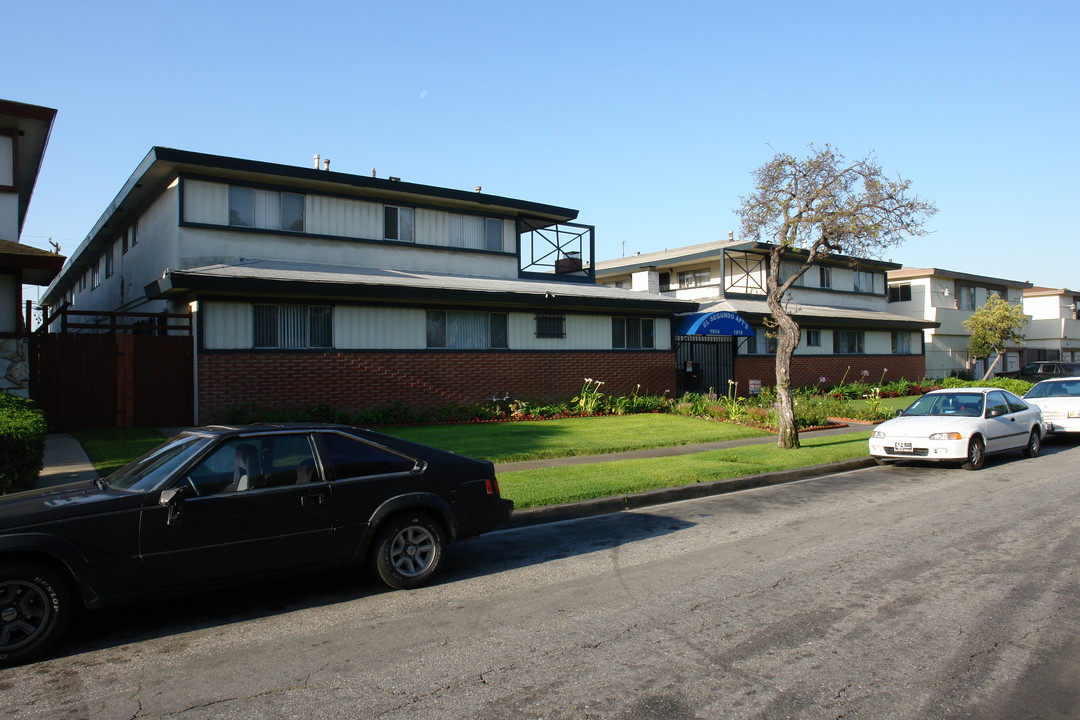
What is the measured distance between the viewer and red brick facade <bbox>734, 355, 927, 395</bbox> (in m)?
28.8

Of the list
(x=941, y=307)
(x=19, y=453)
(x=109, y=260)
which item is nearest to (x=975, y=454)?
(x=19, y=453)

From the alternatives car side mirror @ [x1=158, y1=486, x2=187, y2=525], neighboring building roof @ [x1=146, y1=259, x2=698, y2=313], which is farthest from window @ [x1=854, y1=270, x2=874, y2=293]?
car side mirror @ [x1=158, y1=486, x2=187, y2=525]

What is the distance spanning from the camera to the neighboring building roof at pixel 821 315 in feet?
93.4

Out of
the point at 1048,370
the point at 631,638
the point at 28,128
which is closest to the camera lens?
the point at 631,638

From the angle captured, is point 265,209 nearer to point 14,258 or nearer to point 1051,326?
point 14,258

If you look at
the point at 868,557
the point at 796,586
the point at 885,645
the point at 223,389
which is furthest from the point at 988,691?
the point at 223,389

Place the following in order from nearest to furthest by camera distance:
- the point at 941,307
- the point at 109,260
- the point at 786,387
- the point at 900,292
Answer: the point at 786,387
the point at 109,260
the point at 941,307
the point at 900,292

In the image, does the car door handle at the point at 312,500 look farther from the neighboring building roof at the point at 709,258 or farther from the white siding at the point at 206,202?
the neighboring building roof at the point at 709,258

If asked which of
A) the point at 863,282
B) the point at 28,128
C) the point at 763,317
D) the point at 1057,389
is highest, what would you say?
the point at 28,128

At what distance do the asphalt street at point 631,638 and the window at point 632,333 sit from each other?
15.7 m

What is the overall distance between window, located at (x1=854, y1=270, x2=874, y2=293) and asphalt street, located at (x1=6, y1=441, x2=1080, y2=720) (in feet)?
103

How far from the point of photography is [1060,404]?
1727cm

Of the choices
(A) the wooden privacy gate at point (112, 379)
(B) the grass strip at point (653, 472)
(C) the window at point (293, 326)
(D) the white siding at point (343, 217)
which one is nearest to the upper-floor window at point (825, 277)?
(B) the grass strip at point (653, 472)

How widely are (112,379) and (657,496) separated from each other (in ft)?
42.1
